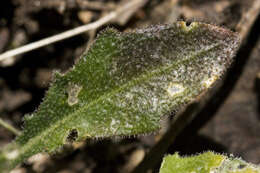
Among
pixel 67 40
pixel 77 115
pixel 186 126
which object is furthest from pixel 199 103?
pixel 67 40

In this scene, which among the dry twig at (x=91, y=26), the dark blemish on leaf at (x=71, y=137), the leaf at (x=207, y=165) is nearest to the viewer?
the leaf at (x=207, y=165)

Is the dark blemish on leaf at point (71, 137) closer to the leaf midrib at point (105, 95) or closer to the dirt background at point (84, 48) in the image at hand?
the leaf midrib at point (105, 95)

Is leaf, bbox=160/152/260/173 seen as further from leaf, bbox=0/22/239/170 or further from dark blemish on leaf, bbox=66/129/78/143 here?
dark blemish on leaf, bbox=66/129/78/143

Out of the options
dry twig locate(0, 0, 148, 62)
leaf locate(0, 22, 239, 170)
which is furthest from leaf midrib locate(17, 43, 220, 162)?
dry twig locate(0, 0, 148, 62)

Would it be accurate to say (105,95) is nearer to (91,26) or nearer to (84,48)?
(91,26)

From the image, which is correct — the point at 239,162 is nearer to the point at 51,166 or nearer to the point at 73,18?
the point at 51,166

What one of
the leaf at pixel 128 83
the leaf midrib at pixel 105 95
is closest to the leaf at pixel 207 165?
the leaf at pixel 128 83
